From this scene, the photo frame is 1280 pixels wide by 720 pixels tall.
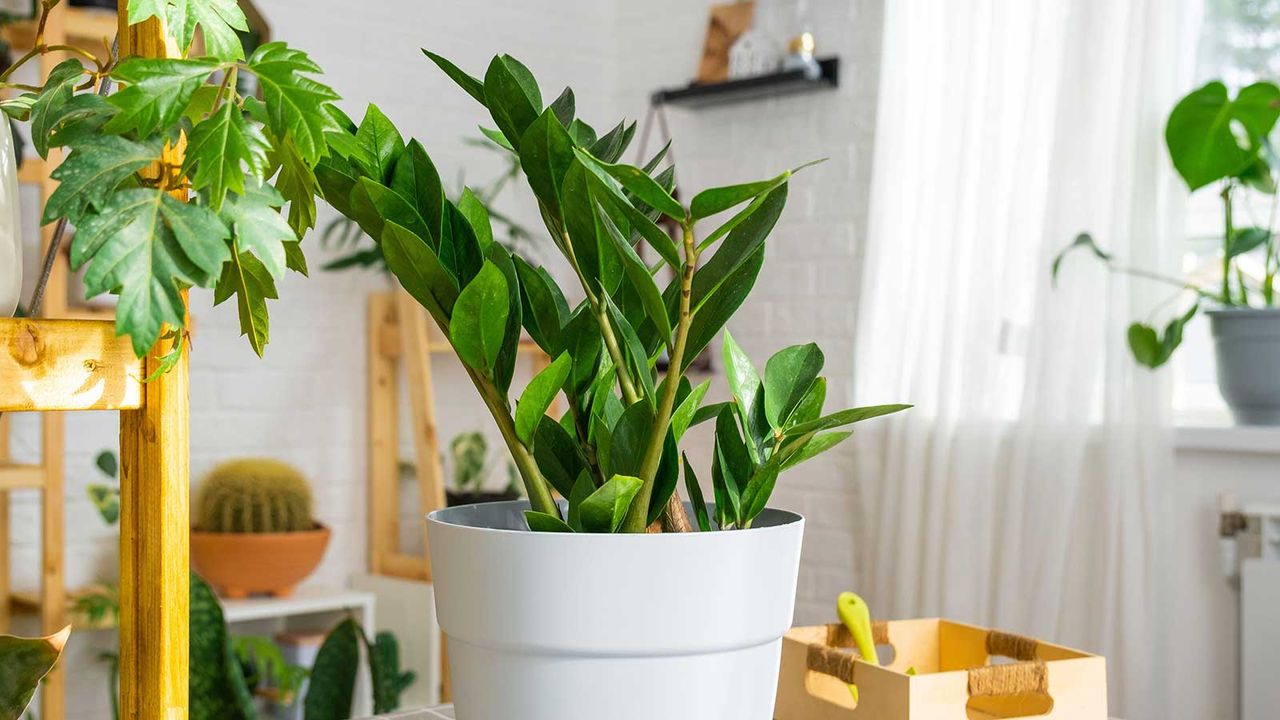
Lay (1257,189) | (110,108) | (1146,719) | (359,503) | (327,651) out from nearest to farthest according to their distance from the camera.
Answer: (110,108) < (327,651) < (1257,189) < (1146,719) < (359,503)

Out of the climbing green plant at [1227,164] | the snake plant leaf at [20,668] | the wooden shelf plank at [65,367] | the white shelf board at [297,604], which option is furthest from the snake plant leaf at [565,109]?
the white shelf board at [297,604]

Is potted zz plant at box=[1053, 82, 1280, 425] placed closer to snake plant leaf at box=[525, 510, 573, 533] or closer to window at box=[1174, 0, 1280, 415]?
window at box=[1174, 0, 1280, 415]

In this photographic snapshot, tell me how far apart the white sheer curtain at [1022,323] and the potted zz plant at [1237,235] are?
5.2 inches

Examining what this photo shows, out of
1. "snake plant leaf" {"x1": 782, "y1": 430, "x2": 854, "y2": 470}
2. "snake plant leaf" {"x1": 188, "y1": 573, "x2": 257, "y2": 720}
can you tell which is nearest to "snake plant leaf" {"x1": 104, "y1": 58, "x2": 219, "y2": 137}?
"snake plant leaf" {"x1": 782, "y1": 430, "x2": 854, "y2": 470}

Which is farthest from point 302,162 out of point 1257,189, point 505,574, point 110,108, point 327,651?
point 1257,189

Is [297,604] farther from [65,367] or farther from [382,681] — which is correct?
[65,367]

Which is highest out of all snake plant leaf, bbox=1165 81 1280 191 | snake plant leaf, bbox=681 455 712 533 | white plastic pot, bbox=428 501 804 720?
snake plant leaf, bbox=1165 81 1280 191

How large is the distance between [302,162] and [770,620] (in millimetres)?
291

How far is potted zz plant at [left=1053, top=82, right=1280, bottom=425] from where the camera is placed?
212 cm

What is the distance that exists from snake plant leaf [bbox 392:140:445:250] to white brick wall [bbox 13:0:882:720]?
218 cm

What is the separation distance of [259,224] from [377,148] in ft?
0.35

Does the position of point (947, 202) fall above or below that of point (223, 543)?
above

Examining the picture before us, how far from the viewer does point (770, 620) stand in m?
0.56

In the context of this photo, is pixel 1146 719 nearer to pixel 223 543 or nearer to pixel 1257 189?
pixel 1257 189
